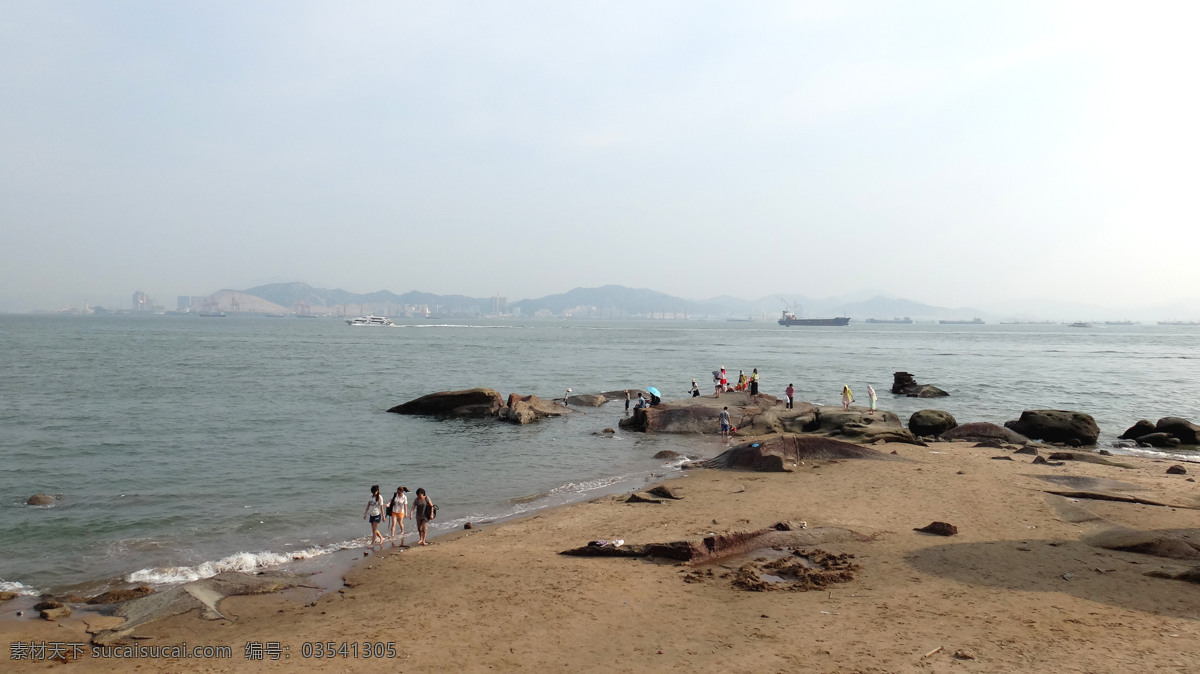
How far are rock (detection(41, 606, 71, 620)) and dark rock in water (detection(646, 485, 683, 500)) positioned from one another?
12266 mm

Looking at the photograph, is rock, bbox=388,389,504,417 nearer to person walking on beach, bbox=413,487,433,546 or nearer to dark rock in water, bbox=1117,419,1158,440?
person walking on beach, bbox=413,487,433,546

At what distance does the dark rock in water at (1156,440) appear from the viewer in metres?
27.7

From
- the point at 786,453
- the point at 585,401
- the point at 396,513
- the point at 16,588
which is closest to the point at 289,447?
the point at 396,513

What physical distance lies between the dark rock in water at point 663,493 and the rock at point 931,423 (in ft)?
55.3

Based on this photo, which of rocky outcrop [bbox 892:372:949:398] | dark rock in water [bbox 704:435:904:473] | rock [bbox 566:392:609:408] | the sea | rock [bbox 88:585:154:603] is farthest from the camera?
rocky outcrop [bbox 892:372:949:398]

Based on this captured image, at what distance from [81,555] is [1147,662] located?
60.9 feet

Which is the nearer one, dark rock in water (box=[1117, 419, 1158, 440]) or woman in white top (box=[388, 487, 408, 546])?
woman in white top (box=[388, 487, 408, 546])

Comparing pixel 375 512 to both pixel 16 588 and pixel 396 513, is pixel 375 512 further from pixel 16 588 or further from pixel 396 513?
pixel 16 588

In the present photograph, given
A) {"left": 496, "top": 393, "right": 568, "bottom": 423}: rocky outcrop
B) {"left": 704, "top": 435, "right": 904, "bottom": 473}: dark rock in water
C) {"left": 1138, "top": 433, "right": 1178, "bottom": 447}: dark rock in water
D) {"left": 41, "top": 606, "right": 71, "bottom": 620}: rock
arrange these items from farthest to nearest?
{"left": 496, "top": 393, "right": 568, "bottom": 423}: rocky outcrop
{"left": 1138, "top": 433, "right": 1178, "bottom": 447}: dark rock in water
{"left": 704, "top": 435, "right": 904, "bottom": 473}: dark rock in water
{"left": 41, "top": 606, "right": 71, "bottom": 620}: rock

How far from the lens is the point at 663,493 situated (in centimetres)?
1789

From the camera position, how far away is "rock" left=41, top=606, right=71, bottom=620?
10.9m

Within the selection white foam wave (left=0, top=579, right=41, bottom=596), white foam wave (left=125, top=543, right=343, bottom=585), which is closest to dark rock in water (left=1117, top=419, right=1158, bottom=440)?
white foam wave (left=125, top=543, right=343, bottom=585)

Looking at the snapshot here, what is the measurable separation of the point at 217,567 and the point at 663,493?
33.8ft

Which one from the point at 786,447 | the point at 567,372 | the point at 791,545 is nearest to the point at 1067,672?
the point at 791,545
